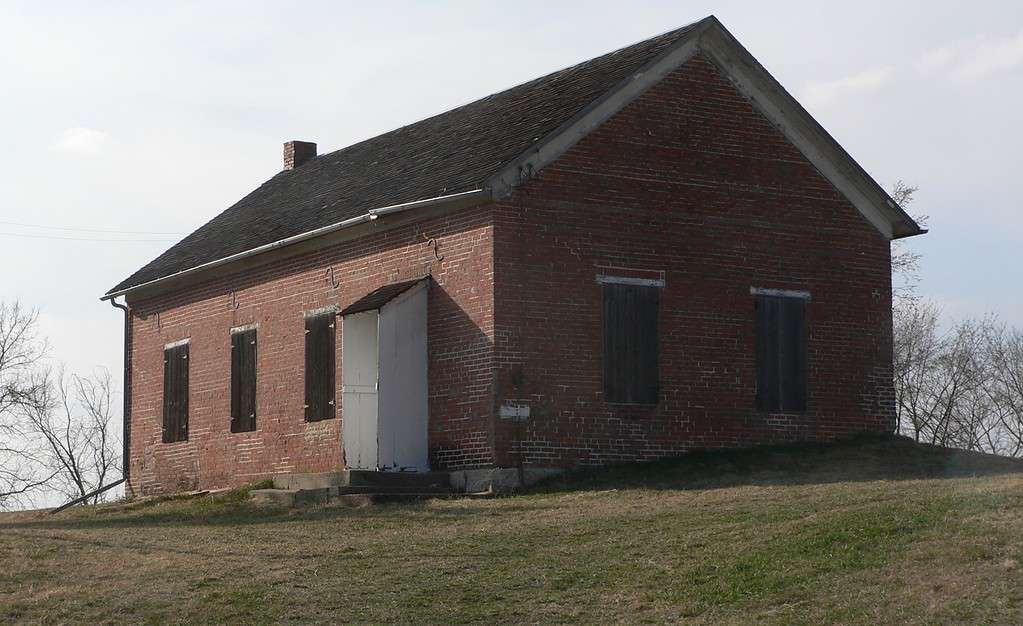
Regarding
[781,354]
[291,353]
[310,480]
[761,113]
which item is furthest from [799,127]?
[310,480]

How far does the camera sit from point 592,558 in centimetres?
1408

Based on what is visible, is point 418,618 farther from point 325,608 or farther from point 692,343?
point 692,343

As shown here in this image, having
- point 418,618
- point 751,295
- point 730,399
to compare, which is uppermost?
point 751,295

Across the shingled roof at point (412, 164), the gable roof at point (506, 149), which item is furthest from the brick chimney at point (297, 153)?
the gable roof at point (506, 149)

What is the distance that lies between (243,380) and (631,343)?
7160 millimetres

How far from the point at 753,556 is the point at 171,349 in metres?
15.9

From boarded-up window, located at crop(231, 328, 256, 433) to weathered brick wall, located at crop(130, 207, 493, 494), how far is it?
0.18 metres

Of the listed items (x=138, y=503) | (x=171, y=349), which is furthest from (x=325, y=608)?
(x=171, y=349)

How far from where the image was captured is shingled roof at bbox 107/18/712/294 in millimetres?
21109

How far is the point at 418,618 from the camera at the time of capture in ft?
40.6

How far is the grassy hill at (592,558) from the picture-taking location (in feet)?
39.3

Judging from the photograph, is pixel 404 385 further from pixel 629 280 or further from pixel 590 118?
pixel 590 118

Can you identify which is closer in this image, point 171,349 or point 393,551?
point 393,551

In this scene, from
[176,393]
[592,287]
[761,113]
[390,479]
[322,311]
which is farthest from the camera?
[176,393]
